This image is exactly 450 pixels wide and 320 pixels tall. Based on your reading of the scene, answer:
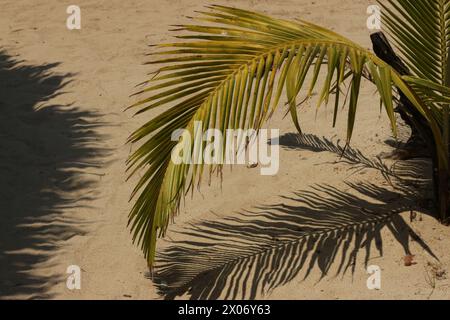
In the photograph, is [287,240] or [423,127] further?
[287,240]

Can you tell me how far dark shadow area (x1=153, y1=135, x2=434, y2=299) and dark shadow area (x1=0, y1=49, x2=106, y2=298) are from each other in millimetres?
900

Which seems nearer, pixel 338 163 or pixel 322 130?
pixel 338 163

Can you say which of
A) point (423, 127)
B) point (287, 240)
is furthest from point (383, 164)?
point (287, 240)

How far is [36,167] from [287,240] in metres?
2.58

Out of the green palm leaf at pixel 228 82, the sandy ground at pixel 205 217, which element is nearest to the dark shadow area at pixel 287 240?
the sandy ground at pixel 205 217

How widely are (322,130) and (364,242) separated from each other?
1.84 meters

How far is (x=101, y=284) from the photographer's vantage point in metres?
5.17

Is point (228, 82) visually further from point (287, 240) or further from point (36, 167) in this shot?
point (36, 167)

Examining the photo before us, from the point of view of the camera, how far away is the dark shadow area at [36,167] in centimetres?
553

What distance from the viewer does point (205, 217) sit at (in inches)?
223

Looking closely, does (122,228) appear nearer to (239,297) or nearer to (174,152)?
(239,297)

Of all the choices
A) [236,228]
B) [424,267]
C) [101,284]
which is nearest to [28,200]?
[101,284]
